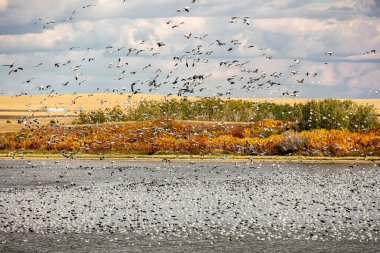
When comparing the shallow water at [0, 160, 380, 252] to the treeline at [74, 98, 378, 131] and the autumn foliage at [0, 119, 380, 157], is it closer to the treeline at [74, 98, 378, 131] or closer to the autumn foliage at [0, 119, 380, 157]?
the autumn foliage at [0, 119, 380, 157]

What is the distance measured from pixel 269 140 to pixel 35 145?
20588 millimetres

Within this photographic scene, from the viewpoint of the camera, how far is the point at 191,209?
24609mm

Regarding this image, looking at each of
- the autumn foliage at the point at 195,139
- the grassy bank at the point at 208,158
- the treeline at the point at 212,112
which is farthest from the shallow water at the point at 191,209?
the treeline at the point at 212,112

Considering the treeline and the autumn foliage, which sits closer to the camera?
the autumn foliage

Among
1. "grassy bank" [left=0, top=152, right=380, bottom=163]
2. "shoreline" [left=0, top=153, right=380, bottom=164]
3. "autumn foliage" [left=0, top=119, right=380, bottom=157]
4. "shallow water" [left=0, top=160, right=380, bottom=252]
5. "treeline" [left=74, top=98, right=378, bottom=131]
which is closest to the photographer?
"shallow water" [left=0, top=160, right=380, bottom=252]

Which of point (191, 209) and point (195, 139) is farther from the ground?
point (191, 209)

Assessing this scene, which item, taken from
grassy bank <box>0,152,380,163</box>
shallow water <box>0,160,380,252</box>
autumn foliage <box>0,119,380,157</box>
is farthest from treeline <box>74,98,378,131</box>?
shallow water <box>0,160,380,252</box>

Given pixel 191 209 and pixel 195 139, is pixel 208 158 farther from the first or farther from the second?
pixel 191 209

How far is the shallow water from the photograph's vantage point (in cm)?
1869

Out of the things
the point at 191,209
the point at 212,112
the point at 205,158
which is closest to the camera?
the point at 191,209

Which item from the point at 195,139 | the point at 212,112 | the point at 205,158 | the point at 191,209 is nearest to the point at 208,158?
the point at 205,158

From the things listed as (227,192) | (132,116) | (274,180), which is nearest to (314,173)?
(274,180)

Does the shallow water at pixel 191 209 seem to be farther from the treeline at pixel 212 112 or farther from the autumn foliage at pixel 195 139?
the treeline at pixel 212 112

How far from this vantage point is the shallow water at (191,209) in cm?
1869
